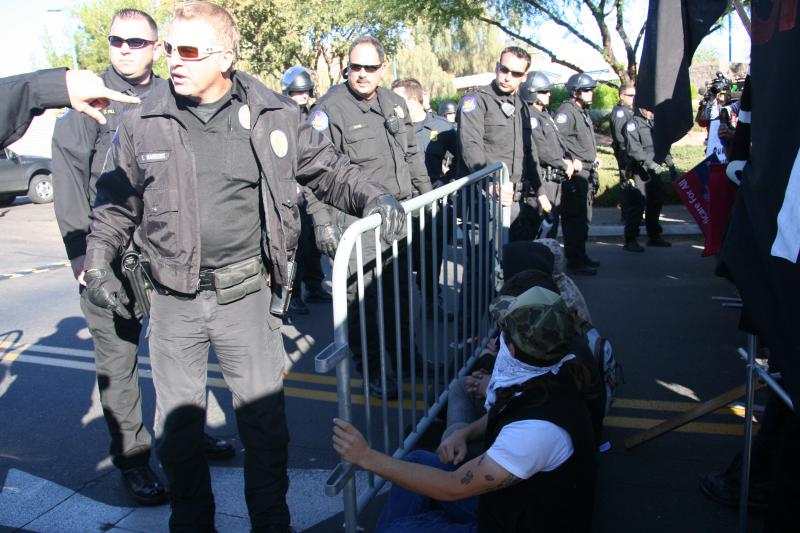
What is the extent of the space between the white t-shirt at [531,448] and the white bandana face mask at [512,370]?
0.18 meters

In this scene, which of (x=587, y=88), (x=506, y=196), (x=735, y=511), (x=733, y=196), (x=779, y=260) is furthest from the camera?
(x=587, y=88)

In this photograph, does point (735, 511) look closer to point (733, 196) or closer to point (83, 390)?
point (733, 196)

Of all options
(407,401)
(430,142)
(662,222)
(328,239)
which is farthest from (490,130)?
(662,222)

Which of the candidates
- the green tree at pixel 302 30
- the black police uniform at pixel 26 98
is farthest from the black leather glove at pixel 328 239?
the green tree at pixel 302 30

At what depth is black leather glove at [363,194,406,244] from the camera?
2723 mm

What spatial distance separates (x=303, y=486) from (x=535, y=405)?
5.93 ft

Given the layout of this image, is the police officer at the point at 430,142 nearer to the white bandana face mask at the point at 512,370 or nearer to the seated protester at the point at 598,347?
the seated protester at the point at 598,347

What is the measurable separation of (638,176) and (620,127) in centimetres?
64

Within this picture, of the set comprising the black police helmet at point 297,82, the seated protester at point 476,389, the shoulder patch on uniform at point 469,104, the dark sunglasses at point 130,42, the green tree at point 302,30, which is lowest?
the seated protester at point 476,389

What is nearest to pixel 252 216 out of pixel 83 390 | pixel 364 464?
pixel 364 464

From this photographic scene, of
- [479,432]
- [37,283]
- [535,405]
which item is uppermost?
[535,405]

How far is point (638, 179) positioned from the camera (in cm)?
859

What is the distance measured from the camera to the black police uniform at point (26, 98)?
2477mm

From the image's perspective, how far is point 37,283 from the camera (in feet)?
28.3
